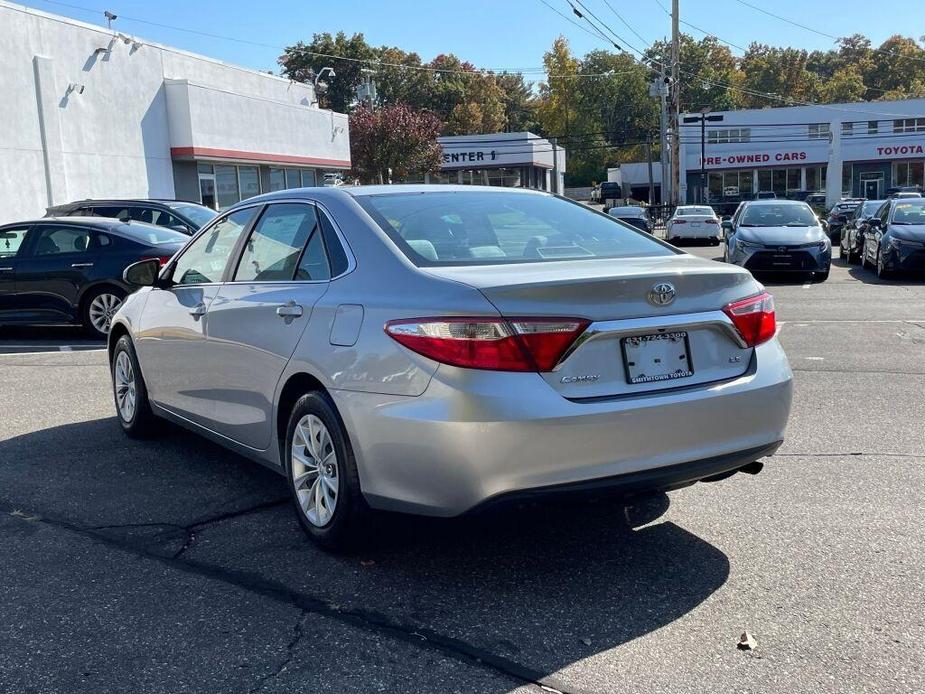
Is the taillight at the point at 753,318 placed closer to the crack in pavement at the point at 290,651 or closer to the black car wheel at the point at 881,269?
the crack in pavement at the point at 290,651

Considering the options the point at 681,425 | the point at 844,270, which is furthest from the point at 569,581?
the point at 844,270

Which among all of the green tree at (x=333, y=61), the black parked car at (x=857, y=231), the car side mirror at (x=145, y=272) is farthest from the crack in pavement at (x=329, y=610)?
the green tree at (x=333, y=61)

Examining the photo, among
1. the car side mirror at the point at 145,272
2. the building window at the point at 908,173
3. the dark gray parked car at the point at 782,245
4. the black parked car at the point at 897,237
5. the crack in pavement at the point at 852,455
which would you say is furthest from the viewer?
the building window at the point at 908,173

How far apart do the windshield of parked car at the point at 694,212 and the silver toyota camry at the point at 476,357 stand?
1036 inches

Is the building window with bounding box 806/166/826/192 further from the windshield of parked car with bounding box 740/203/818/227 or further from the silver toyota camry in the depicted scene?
the silver toyota camry

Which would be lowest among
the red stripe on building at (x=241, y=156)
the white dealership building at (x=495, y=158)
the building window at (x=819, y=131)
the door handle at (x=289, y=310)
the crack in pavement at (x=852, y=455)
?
the crack in pavement at (x=852, y=455)

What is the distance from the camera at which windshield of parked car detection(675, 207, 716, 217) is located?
30219 millimetres

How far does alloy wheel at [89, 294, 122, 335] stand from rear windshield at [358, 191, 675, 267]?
813 cm

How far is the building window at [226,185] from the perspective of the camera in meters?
27.9

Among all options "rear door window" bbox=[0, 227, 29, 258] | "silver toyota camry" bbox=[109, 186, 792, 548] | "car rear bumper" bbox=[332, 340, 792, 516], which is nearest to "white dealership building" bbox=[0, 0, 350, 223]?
"rear door window" bbox=[0, 227, 29, 258]

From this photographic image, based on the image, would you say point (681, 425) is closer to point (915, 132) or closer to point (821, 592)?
→ point (821, 592)

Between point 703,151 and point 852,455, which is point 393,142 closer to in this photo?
point 703,151

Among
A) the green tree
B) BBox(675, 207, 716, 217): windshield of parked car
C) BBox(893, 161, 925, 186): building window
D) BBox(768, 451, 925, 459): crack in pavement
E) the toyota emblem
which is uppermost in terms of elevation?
the green tree

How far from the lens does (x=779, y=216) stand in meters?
17.9
